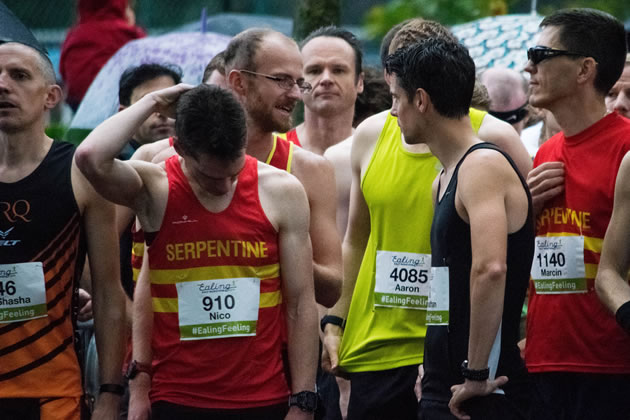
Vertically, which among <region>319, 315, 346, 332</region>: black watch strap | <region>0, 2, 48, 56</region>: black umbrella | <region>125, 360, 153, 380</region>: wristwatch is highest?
<region>0, 2, 48, 56</region>: black umbrella

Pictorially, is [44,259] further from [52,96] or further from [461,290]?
[461,290]

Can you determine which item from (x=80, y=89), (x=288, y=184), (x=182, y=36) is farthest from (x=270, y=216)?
(x=80, y=89)

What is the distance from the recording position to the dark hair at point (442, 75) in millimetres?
4871

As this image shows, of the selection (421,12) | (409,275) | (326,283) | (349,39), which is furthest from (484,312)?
(421,12)

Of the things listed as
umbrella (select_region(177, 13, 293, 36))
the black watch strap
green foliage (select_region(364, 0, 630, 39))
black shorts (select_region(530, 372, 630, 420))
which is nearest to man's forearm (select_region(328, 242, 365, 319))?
the black watch strap

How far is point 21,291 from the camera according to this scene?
198 inches

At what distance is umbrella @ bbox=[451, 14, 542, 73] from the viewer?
1009cm

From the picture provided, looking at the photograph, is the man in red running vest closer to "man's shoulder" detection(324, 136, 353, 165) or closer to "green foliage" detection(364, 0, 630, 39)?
"man's shoulder" detection(324, 136, 353, 165)

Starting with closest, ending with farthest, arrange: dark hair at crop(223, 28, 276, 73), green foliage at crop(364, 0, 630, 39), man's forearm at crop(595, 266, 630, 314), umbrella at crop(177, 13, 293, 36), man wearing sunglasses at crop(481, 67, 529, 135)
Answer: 1. man's forearm at crop(595, 266, 630, 314)
2. dark hair at crop(223, 28, 276, 73)
3. man wearing sunglasses at crop(481, 67, 529, 135)
4. umbrella at crop(177, 13, 293, 36)
5. green foliage at crop(364, 0, 630, 39)

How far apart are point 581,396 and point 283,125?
1.81 m

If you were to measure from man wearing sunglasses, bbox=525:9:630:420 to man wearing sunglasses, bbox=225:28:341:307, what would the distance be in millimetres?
908

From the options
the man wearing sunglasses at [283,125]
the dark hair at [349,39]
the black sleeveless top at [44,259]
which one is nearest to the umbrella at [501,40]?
the dark hair at [349,39]

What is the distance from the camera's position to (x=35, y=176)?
5133 mm

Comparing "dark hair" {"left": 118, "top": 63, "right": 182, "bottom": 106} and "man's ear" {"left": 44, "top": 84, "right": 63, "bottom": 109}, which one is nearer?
"man's ear" {"left": 44, "top": 84, "right": 63, "bottom": 109}
